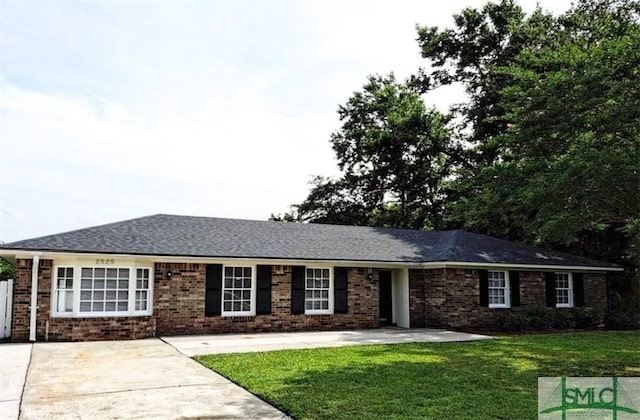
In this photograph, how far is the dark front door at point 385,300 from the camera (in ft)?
59.4

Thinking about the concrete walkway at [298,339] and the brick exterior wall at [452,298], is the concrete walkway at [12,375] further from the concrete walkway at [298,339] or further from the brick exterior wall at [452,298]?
the brick exterior wall at [452,298]

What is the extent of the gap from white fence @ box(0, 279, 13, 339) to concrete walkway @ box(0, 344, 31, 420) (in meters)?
1.78

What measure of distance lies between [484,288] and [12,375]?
1404 cm

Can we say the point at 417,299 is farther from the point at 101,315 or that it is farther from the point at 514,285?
the point at 101,315

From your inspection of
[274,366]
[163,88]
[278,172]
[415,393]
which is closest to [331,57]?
[163,88]

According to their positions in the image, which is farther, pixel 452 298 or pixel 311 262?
pixel 452 298

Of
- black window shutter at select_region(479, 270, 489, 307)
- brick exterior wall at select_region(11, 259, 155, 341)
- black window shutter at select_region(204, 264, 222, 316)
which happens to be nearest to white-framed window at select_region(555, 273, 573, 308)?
black window shutter at select_region(479, 270, 489, 307)

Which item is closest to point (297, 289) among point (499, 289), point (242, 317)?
point (242, 317)

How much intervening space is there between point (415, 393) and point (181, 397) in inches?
125

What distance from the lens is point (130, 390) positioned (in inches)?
283

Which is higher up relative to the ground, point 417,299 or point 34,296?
point 34,296

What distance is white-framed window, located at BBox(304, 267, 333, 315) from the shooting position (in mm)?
16188

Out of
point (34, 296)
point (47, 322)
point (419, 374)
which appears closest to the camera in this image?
→ point (419, 374)

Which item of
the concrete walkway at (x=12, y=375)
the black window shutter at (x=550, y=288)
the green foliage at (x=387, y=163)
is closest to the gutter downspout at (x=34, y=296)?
the concrete walkway at (x=12, y=375)
